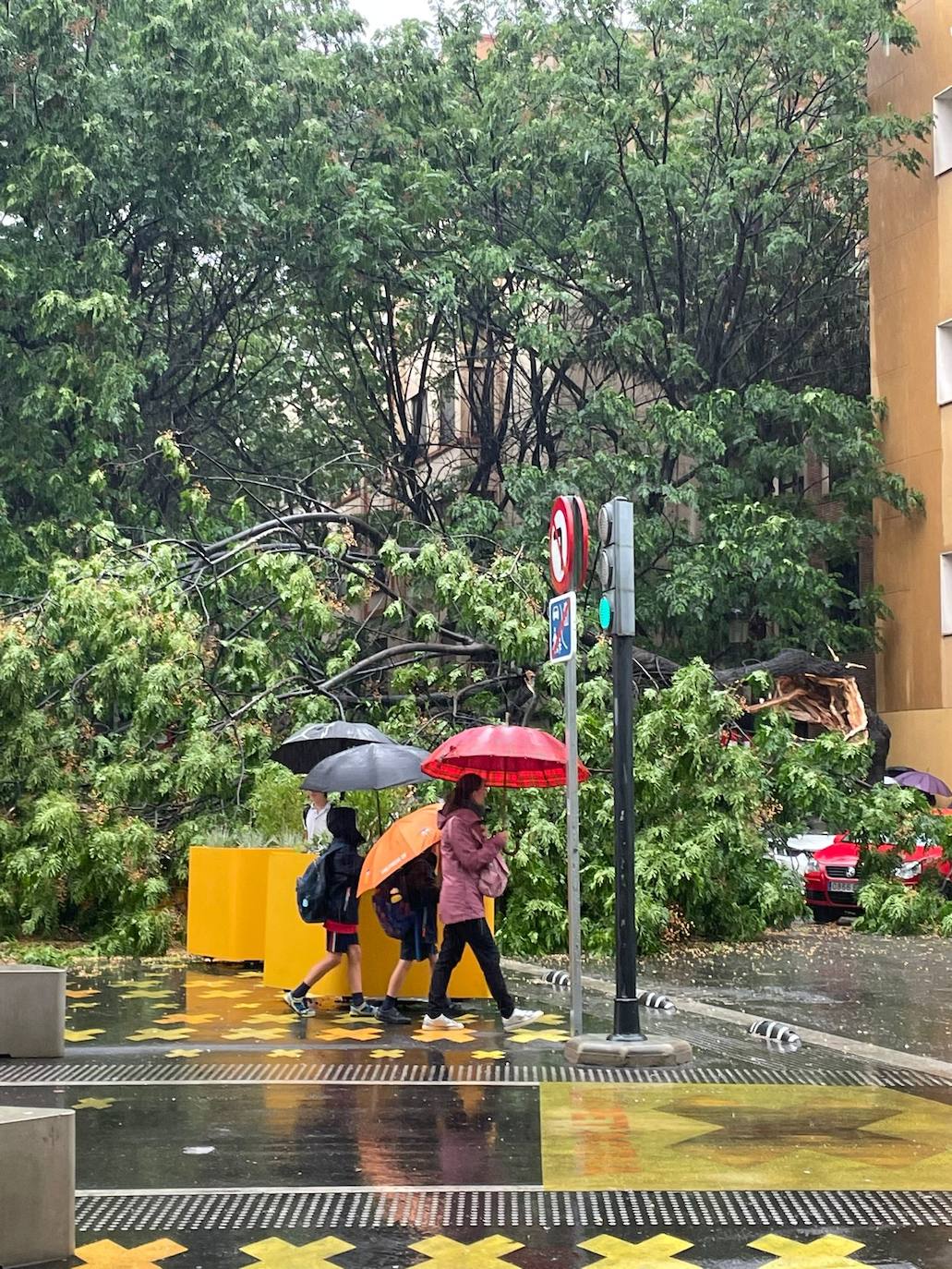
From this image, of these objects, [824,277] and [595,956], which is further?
[824,277]

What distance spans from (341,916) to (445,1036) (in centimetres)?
130

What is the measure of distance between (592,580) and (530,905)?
9405 millimetres

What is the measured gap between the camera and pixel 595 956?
15.2 metres

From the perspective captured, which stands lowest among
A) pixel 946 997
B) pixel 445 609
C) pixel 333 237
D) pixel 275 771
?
pixel 946 997

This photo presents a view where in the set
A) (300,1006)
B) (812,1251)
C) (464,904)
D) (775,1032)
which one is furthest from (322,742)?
(812,1251)

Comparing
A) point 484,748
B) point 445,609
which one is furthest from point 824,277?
point 484,748

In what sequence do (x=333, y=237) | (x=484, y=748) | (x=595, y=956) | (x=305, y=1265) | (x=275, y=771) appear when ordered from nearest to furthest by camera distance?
1. (x=305, y=1265)
2. (x=484, y=748)
3. (x=595, y=956)
4. (x=275, y=771)
5. (x=333, y=237)

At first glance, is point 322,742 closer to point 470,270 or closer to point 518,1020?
point 518,1020

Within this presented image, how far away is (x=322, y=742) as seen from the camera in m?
13.7

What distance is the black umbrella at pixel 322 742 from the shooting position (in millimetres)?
13523

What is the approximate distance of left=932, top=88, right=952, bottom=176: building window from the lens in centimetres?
2664

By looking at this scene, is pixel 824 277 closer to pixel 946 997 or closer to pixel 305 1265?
pixel 946 997

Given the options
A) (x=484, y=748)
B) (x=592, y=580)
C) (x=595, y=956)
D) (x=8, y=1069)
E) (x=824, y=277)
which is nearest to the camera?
(x=8, y=1069)

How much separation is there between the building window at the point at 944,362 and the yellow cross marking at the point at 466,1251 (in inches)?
883
